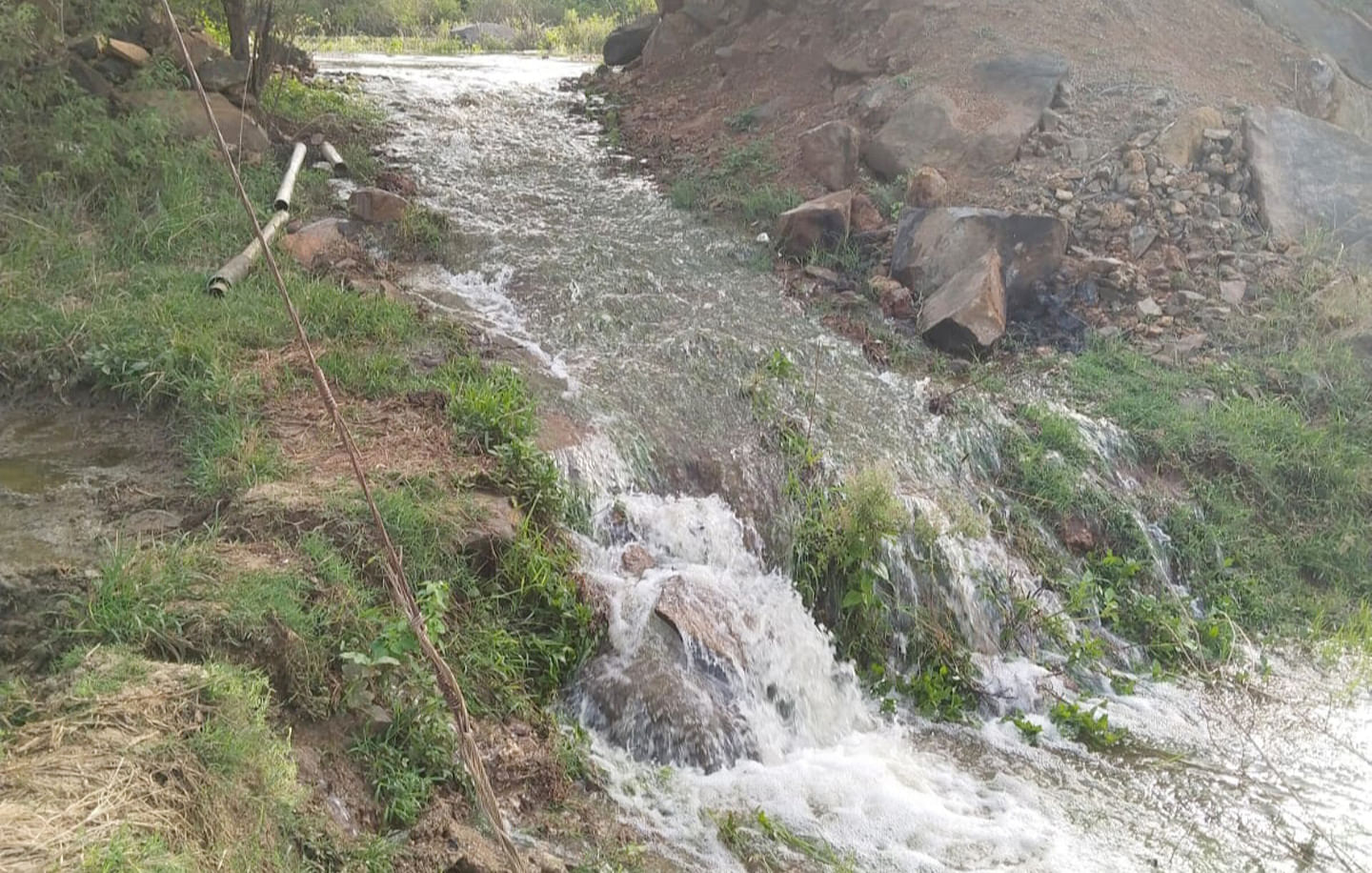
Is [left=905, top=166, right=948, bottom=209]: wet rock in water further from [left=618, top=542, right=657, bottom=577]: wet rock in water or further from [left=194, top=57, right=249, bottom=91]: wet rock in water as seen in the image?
[left=194, top=57, right=249, bottom=91]: wet rock in water

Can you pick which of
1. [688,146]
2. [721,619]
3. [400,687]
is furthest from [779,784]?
[688,146]

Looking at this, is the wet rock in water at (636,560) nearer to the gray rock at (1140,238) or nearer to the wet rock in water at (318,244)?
the wet rock in water at (318,244)

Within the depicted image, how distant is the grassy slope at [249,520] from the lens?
2977 mm

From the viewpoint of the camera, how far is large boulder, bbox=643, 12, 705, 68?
1328 cm

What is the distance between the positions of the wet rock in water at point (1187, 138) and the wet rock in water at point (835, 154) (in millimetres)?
2494

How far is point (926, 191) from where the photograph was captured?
27.7 ft

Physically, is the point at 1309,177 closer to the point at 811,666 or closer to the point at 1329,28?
the point at 1329,28

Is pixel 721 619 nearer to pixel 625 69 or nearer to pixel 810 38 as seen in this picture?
pixel 810 38

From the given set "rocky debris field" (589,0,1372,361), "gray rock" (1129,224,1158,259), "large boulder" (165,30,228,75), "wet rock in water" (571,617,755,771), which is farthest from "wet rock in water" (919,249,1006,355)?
"large boulder" (165,30,228,75)

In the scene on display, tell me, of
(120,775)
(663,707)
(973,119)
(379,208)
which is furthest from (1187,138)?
(120,775)

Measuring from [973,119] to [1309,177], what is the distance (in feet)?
9.01

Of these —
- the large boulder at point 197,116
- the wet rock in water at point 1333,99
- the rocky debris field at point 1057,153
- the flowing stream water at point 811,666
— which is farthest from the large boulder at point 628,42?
the wet rock in water at point 1333,99

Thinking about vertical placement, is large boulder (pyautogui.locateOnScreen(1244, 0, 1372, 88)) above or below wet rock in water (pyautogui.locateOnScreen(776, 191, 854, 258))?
above

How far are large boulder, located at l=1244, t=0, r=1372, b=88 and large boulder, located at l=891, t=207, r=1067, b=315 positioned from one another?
5.26 meters
